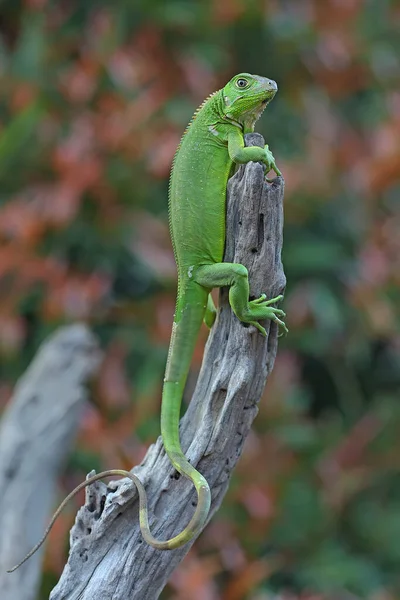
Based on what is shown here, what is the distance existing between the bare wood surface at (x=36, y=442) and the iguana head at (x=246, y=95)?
4.57ft

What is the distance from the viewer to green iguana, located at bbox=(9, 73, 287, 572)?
211 cm

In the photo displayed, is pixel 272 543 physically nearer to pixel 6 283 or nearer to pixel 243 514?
pixel 243 514

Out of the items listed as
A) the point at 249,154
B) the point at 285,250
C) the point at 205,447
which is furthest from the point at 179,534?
the point at 285,250

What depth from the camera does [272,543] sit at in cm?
410

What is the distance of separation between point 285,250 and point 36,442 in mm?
1946

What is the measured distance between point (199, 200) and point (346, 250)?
2.64m

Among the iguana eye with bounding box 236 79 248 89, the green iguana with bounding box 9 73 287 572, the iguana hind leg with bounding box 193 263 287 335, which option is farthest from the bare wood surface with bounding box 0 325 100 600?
the iguana eye with bounding box 236 79 248 89

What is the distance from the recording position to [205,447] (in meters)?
2.07

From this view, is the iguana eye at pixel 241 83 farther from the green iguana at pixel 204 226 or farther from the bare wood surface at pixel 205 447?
the bare wood surface at pixel 205 447

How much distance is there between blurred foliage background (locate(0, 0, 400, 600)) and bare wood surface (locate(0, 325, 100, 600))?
44 centimetres

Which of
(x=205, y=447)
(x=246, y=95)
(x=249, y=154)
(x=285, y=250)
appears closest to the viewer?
(x=205, y=447)

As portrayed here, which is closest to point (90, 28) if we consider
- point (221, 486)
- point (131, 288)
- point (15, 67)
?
point (15, 67)

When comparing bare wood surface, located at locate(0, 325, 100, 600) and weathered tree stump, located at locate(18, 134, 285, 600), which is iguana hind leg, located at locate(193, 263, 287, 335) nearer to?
weathered tree stump, located at locate(18, 134, 285, 600)

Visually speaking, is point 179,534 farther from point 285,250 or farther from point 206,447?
point 285,250
